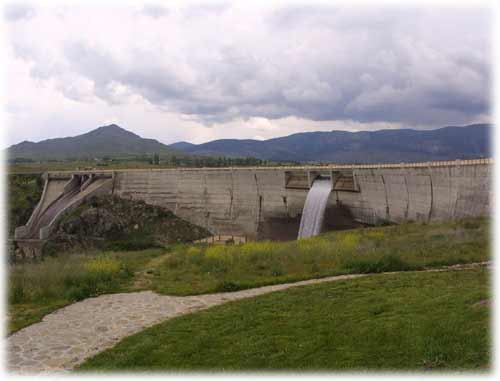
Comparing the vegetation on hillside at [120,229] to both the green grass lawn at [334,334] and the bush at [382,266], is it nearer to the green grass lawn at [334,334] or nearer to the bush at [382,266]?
the bush at [382,266]

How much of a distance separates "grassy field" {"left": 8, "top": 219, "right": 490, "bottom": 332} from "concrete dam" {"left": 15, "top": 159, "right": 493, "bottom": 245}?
1145 cm

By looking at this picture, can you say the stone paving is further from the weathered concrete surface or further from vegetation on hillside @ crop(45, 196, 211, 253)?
the weathered concrete surface

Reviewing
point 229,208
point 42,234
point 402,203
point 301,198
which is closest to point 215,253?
point 402,203

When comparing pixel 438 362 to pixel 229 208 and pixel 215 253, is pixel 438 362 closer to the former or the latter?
pixel 215 253

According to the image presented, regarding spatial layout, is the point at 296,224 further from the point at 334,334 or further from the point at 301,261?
the point at 334,334

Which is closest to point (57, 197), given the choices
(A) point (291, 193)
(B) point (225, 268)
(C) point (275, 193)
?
(C) point (275, 193)

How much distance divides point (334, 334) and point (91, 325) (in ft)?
19.0

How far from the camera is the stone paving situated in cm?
870

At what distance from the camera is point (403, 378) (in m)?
6.12

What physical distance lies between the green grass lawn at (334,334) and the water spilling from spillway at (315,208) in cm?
3306

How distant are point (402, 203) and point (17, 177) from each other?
65.0 m

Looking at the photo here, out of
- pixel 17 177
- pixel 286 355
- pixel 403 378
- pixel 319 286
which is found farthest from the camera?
pixel 17 177

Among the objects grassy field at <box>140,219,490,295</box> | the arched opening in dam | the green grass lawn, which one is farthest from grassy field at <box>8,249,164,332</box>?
the arched opening in dam

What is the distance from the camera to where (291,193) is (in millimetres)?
50156
